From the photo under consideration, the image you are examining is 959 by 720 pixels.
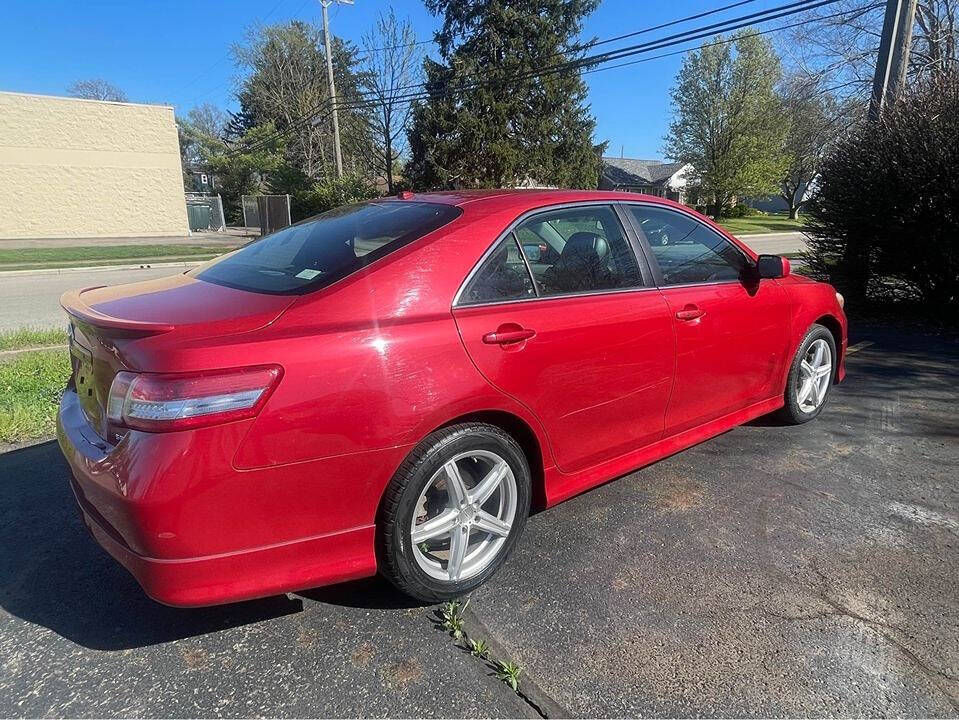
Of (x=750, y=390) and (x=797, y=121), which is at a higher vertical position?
(x=797, y=121)

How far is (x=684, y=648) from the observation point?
223 centimetres

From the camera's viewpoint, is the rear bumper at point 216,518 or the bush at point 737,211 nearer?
the rear bumper at point 216,518

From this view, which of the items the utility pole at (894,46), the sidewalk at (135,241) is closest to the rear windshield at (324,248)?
the utility pole at (894,46)

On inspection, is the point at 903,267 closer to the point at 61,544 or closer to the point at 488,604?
the point at 488,604

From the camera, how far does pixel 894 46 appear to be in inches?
369

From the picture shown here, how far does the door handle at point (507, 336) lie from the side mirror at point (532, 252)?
0.39 meters

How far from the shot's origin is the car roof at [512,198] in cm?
283

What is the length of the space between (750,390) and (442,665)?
Result: 8.22 ft

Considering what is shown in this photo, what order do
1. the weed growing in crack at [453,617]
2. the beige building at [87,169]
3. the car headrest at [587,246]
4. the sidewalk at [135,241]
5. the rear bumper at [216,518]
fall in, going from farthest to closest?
the beige building at [87,169] < the sidewalk at [135,241] < the car headrest at [587,246] < the weed growing in crack at [453,617] < the rear bumper at [216,518]

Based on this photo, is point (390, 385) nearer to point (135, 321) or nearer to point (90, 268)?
point (135, 321)

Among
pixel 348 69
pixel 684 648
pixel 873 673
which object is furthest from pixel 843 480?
pixel 348 69

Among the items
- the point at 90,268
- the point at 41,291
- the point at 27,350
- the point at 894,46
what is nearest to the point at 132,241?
the point at 90,268

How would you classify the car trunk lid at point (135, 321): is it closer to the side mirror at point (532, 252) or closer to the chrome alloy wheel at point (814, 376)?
the side mirror at point (532, 252)

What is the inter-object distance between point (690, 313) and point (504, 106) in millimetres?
26944
